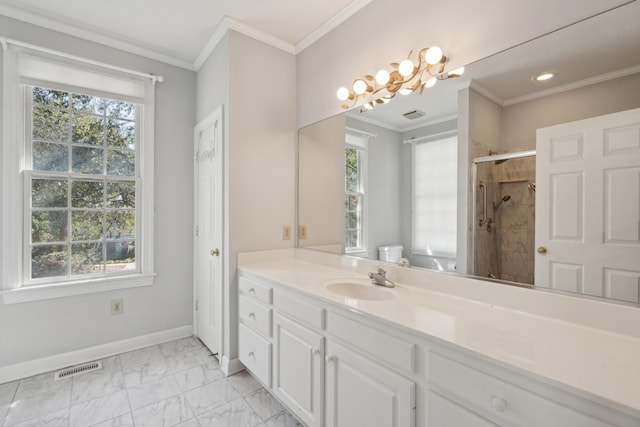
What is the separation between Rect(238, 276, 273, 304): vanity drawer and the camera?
176 centimetres

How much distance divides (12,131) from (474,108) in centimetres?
301

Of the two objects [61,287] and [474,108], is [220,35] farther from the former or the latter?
[61,287]

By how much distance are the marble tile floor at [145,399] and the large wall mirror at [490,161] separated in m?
1.16

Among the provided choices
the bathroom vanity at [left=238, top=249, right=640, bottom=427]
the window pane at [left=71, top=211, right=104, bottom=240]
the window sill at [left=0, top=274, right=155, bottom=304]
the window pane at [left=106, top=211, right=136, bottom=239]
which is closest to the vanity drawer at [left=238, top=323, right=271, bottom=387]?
the bathroom vanity at [left=238, top=249, right=640, bottom=427]

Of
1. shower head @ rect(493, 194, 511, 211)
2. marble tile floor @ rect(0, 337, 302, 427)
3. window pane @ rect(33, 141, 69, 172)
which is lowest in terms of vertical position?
marble tile floor @ rect(0, 337, 302, 427)

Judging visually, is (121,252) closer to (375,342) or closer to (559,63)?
(375,342)

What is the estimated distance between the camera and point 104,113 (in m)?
2.43

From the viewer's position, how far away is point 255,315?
6.19 feet

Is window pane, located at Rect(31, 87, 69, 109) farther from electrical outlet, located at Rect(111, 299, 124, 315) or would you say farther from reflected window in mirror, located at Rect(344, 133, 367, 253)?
reflected window in mirror, located at Rect(344, 133, 367, 253)

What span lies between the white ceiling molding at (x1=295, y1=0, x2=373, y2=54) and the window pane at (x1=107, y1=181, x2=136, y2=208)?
6.23 ft

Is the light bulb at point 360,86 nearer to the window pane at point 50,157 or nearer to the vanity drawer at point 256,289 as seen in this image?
the vanity drawer at point 256,289

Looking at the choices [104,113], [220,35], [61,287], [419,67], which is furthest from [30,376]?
[419,67]

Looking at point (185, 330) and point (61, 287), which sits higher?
point (61, 287)

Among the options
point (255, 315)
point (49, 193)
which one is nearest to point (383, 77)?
point (255, 315)
